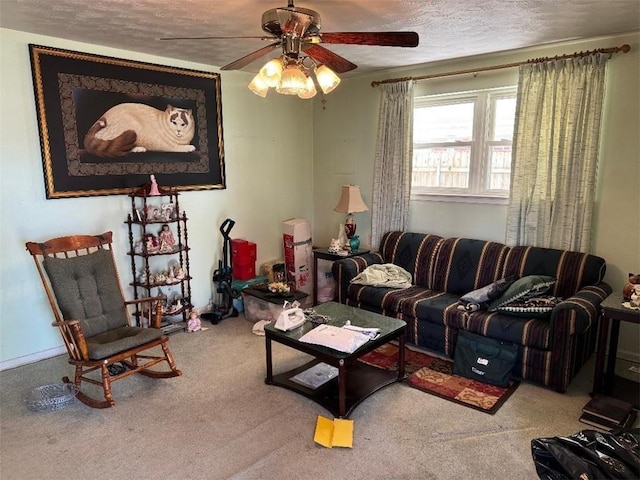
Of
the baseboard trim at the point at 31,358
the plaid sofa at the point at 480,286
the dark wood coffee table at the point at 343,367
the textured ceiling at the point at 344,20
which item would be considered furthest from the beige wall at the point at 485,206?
the baseboard trim at the point at 31,358

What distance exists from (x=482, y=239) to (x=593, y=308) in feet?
4.24

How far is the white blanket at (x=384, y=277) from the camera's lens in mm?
3814

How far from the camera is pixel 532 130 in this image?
3506mm

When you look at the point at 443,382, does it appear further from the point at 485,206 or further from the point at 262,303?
the point at 262,303

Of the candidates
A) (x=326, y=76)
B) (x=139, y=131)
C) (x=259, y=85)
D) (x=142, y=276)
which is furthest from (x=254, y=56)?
(x=142, y=276)

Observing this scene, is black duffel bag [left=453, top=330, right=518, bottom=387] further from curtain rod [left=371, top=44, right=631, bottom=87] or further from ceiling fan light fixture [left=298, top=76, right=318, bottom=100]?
curtain rod [left=371, top=44, right=631, bottom=87]

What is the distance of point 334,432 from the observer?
2418mm

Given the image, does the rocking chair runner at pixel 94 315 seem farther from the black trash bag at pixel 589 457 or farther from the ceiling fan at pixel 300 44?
the black trash bag at pixel 589 457

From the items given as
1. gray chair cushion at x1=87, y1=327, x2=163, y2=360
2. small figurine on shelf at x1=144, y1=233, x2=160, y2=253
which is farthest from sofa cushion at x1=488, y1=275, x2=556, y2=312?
small figurine on shelf at x1=144, y1=233, x2=160, y2=253

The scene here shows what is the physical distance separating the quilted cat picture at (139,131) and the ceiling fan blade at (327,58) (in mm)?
1996

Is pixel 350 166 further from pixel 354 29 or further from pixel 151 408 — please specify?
pixel 151 408

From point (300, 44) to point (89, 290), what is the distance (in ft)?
7.20

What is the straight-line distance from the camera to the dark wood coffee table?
8.46ft

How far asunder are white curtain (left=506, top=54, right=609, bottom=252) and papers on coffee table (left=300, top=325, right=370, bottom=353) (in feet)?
6.04
